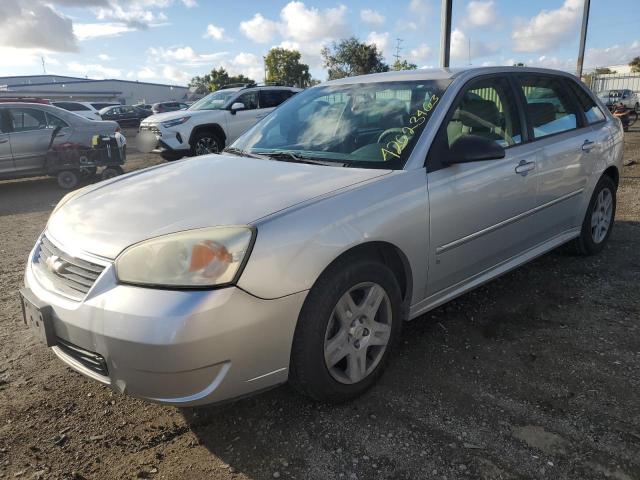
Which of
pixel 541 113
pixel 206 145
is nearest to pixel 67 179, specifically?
pixel 206 145

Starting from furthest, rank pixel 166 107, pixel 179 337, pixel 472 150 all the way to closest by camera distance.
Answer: pixel 166 107 → pixel 472 150 → pixel 179 337

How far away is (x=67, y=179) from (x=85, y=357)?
830cm

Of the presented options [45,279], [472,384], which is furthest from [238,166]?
[472,384]

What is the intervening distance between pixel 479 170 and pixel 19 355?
3.03 m

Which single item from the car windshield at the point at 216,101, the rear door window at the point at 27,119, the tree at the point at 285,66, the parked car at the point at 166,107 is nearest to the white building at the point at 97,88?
the tree at the point at 285,66

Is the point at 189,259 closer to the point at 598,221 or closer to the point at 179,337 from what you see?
the point at 179,337

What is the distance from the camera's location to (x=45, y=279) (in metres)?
2.32

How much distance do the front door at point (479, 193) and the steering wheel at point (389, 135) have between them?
0.76ft

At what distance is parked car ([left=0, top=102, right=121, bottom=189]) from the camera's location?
8891 millimetres

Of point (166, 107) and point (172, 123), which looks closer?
point (172, 123)

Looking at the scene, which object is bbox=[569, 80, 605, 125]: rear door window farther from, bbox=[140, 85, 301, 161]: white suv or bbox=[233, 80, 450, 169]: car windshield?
bbox=[140, 85, 301, 161]: white suv

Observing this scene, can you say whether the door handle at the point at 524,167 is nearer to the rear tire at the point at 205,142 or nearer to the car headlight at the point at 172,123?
the rear tire at the point at 205,142

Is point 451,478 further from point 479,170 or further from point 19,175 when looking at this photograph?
point 19,175

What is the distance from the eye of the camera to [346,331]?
239cm
